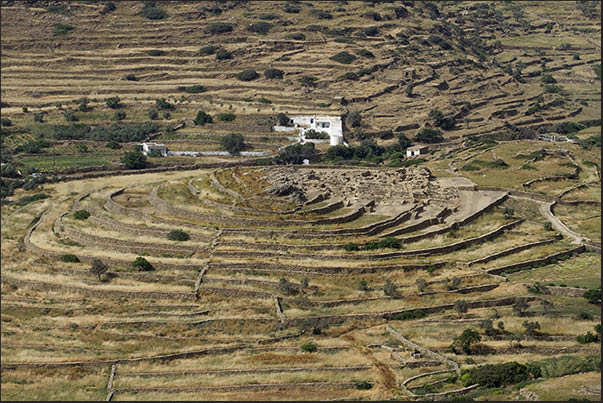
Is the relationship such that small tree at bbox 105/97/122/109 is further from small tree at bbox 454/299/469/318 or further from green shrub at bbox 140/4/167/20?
small tree at bbox 454/299/469/318

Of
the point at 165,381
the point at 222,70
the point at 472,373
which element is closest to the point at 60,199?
the point at 165,381

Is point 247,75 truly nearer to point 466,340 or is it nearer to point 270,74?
point 270,74

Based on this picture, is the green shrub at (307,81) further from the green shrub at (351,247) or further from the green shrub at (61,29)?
the green shrub at (351,247)

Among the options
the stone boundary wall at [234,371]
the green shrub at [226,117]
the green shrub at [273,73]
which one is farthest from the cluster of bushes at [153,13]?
the stone boundary wall at [234,371]

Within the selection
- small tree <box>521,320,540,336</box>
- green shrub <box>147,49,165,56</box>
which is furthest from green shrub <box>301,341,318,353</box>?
green shrub <box>147,49,165,56</box>

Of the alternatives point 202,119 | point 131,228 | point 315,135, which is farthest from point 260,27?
point 131,228

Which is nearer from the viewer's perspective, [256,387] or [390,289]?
[256,387]
